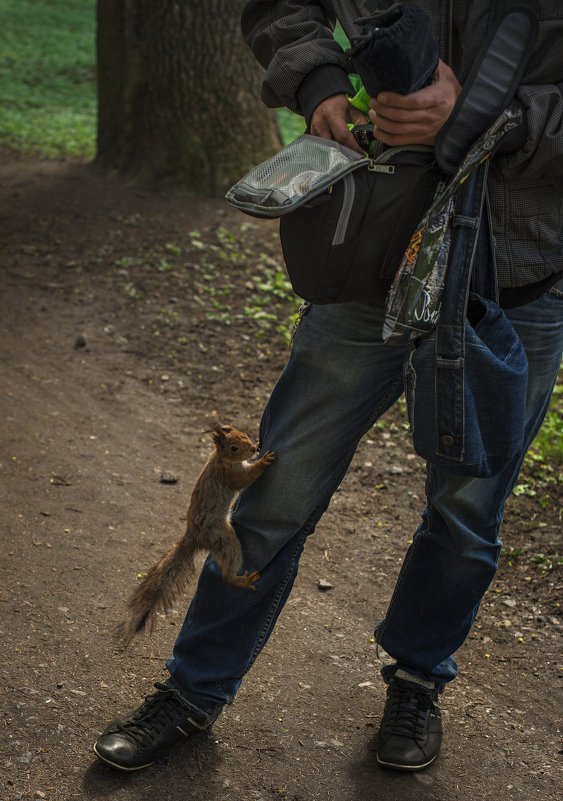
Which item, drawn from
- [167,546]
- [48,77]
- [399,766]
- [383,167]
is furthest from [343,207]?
[48,77]

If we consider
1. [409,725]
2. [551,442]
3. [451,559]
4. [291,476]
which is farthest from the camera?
[551,442]

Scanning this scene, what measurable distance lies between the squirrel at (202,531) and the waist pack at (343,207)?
699 millimetres

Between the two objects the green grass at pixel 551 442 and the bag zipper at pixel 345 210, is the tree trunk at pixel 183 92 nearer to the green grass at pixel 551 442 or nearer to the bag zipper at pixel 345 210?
the green grass at pixel 551 442

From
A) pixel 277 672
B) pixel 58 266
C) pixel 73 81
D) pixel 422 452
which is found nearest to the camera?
pixel 422 452

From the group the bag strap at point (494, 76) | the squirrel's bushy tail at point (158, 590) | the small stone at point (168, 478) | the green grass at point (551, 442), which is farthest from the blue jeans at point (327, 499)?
the green grass at point (551, 442)

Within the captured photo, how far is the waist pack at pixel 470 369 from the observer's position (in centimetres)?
199

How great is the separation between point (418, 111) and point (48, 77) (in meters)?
13.5

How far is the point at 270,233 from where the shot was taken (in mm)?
7020

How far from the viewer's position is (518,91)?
198 cm

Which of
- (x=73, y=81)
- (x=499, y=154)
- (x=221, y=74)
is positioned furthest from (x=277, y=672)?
(x=73, y=81)

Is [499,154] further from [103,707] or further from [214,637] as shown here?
[103,707]

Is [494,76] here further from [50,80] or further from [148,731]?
[50,80]

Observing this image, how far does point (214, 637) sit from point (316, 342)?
942mm

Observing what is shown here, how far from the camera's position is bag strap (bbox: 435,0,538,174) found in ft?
6.21
